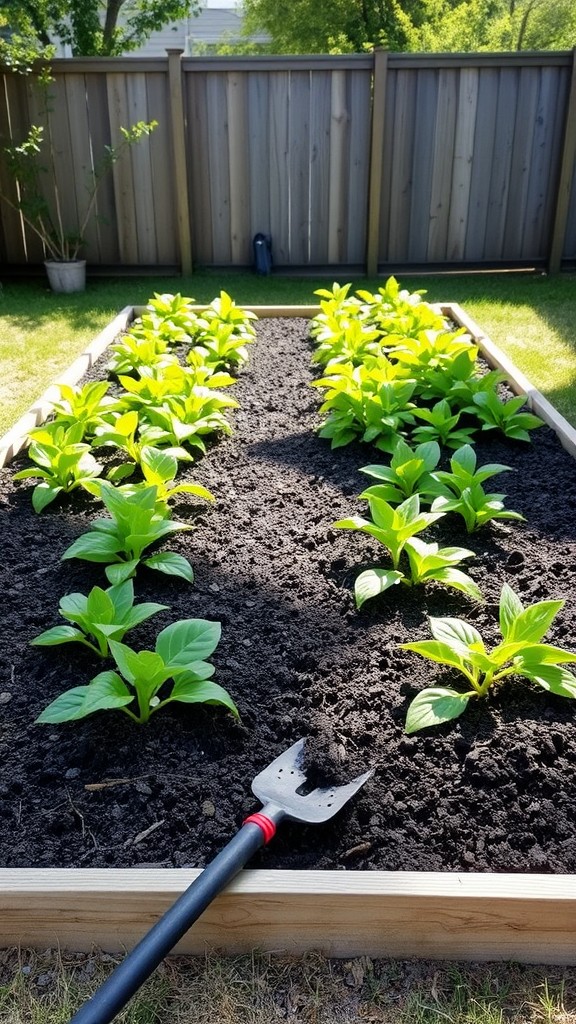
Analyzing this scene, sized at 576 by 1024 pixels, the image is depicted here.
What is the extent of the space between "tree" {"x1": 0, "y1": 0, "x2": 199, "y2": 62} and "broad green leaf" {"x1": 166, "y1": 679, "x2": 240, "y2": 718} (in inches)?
319

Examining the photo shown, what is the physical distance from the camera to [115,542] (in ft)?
8.38

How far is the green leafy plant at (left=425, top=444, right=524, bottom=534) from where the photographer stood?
8.93ft

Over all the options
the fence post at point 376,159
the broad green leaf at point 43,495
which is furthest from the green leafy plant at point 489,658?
the fence post at point 376,159

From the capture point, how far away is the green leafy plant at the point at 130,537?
98.0 inches

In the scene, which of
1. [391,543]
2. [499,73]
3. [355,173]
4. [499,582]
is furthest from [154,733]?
[499,73]

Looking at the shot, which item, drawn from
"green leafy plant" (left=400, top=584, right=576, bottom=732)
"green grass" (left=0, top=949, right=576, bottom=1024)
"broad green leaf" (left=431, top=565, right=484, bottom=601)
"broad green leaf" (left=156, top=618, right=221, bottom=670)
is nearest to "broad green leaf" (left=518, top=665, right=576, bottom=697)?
Result: "green leafy plant" (left=400, top=584, right=576, bottom=732)

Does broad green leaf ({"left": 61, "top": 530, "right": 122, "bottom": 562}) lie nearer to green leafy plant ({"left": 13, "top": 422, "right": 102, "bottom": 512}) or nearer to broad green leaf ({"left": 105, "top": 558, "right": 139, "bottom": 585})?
broad green leaf ({"left": 105, "top": 558, "right": 139, "bottom": 585})

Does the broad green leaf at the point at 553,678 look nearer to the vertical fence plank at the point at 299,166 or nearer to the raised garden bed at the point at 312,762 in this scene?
the raised garden bed at the point at 312,762

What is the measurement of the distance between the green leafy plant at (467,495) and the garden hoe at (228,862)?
46.5 inches

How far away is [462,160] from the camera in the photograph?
7.62 meters

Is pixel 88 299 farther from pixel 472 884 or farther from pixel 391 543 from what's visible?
pixel 472 884

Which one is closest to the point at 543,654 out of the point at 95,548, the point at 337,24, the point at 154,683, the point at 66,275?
the point at 154,683

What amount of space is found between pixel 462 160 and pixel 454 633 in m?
6.71

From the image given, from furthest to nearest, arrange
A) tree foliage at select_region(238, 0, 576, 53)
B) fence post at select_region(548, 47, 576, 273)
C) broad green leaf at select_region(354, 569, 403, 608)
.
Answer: tree foliage at select_region(238, 0, 576, 53) < fence post at select_region(548, 47, 576, 273) < broad green leaf at select_region(354, 569, 403, 608)
